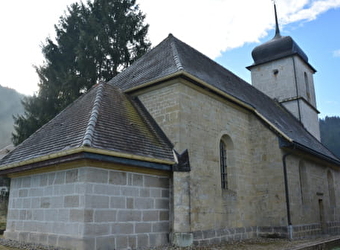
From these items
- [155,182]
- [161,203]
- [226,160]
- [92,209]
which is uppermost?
[226,160]

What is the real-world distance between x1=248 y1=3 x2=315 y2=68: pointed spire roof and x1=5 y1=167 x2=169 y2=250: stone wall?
17105 millimetres

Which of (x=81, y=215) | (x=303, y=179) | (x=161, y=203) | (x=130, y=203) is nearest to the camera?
(x=81, y=215)

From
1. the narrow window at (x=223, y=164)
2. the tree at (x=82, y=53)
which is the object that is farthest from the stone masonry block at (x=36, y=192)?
the tree at (x=82, y=53)

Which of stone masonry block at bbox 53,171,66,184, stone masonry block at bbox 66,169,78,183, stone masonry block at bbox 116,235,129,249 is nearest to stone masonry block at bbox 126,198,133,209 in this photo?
stone masonry block at bbox 116,235,129,249

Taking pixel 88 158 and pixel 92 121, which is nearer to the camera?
pixel 88 158

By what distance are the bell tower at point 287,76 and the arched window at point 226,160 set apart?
1127 cm

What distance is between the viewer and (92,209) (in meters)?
7.29

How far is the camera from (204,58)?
1472 centimetres

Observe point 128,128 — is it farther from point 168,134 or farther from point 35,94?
point 35,94

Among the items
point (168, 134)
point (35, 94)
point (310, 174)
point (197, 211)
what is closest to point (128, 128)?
point (168, 134)

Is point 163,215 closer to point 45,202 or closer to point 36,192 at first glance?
point 45,202

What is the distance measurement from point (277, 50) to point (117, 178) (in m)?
18.8

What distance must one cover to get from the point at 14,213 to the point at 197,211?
5.55 meters

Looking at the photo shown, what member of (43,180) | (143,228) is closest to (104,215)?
(143,228)
